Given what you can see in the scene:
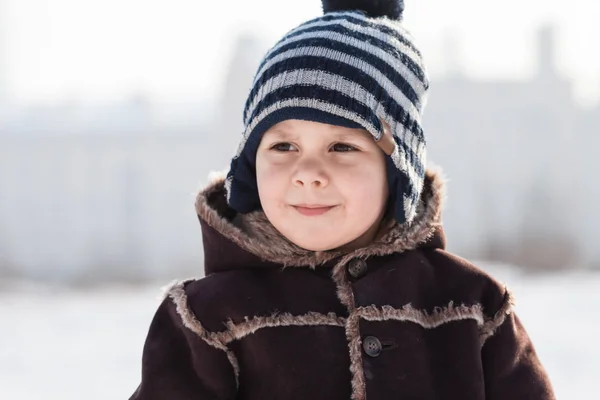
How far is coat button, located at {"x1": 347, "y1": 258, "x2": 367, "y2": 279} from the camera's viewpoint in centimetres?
136

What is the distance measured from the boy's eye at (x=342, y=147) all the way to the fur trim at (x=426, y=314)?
261mm

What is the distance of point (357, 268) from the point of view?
136 centimetres

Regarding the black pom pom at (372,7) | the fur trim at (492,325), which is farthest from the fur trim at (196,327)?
the black pom pom at (372,7)

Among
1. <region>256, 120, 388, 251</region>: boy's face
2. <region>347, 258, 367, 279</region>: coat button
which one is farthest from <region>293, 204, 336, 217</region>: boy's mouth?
<region>347, 258, 367, 279</region>: coat button

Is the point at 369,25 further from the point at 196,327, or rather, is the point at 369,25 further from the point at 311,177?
the point at 196,327

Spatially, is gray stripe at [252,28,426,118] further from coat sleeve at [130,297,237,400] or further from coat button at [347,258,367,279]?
coat sleeve at [130,297,237,400]

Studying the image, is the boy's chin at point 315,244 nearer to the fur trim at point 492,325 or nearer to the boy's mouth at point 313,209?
the boy's mouth at point 313,209

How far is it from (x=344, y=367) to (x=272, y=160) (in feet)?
1.17

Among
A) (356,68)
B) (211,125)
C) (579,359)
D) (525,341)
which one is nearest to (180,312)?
(356,68)

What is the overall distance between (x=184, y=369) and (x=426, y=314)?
41 centimetres

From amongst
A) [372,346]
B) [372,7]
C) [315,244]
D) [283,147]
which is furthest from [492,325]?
[372,7]

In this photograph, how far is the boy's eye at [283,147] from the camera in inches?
53.2

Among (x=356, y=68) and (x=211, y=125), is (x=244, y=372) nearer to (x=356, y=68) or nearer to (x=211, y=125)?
(x=356, y=68)

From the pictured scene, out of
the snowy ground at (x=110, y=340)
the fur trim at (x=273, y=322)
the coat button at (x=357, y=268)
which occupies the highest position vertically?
the coat button at (x=357, y=268)
